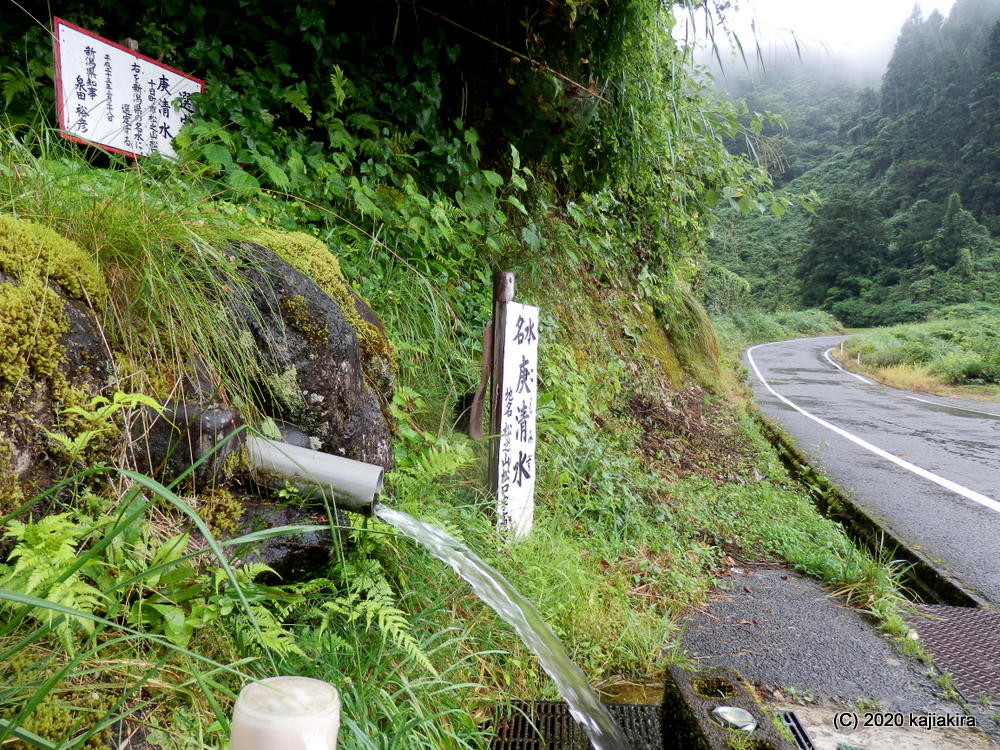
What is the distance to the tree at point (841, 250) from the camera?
4416cm

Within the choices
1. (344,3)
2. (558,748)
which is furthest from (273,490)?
(344,3)

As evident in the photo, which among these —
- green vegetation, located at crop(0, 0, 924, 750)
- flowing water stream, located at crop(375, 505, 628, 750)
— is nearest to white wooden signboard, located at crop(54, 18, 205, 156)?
green vegetation, located at crop(0, 0, 924, 750)

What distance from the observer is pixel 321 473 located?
1.90 m

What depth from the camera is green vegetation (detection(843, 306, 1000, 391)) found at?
17.3 meters

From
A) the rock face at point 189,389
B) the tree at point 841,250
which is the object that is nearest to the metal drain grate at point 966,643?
the rock face at point 189,389

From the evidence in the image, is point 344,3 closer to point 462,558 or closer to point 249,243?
point 249,243

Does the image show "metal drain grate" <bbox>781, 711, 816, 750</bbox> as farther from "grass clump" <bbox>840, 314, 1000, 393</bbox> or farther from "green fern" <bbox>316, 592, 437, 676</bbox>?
"grass clump" <bbox>840, 314, 1000, 393</bbox>

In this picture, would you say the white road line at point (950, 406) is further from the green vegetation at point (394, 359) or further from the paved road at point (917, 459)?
the green vegetation at point (394, 359)

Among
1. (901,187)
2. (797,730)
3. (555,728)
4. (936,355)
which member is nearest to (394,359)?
(555,728)

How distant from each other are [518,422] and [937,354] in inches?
921

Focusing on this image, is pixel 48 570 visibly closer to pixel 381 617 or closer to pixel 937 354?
pixel 381 617

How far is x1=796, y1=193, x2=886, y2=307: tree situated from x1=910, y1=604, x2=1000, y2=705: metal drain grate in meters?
46.3

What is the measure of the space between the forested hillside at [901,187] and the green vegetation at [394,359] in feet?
88.6

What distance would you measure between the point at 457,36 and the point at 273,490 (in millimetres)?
3794
